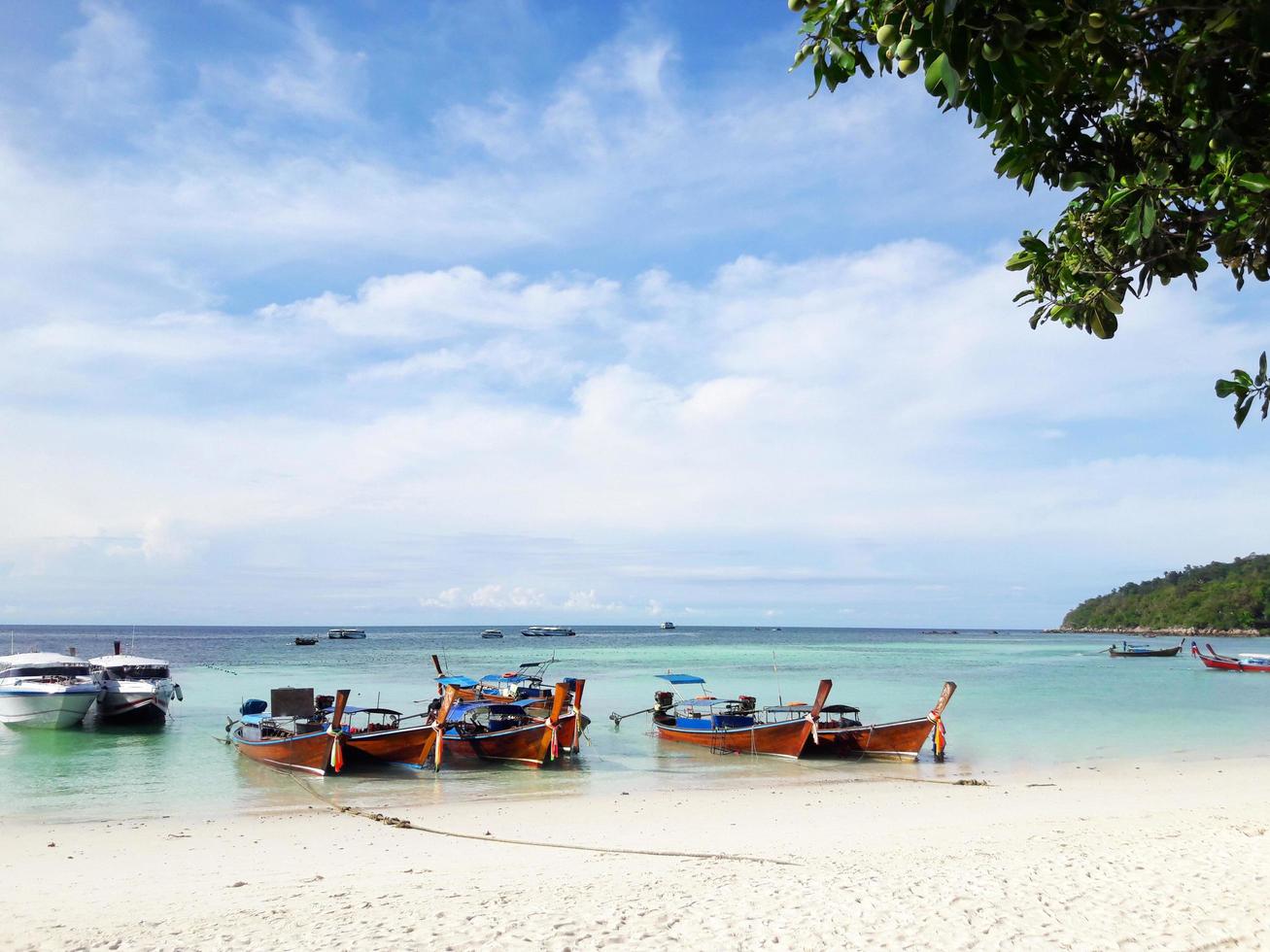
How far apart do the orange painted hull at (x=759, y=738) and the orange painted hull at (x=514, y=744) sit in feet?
12.9

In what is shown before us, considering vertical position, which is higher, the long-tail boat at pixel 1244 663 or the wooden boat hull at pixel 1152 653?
the long-tail boat at pixel 1244 663

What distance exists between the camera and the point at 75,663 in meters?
27.9

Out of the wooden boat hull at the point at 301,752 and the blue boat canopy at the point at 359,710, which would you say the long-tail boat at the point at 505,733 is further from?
the wooden boat hull at the point at 301,752

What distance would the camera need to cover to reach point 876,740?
20.9 meters

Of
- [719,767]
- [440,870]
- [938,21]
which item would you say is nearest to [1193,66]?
[938,21]

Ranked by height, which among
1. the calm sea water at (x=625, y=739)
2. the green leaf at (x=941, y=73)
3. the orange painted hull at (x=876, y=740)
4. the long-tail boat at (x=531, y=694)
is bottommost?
the calm sea water at (x=625, y=739)

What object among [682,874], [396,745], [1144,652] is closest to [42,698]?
[396,745]

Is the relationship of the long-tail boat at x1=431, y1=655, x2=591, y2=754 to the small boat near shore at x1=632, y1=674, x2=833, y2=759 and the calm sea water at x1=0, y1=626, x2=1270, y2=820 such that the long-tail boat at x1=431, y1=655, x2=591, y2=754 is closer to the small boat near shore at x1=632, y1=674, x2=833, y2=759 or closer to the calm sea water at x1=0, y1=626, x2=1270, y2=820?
the calm sea water at x1=0, y1=626, x2=1270, y2=820

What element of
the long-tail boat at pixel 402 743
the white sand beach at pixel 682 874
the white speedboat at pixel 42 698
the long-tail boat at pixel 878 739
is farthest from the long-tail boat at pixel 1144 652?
the white speedboat at pixel 42 698

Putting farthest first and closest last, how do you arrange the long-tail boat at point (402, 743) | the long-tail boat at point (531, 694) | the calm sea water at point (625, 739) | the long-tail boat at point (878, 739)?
the long-tail boat at point (531, 694) → the long-tail boat at point (878, 739) → the long-tail boat at point (402, 743) → the calm sea water at point (625, 739)

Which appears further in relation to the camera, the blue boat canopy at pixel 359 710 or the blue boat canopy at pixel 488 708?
the blue boat canopy at pixel 488 708

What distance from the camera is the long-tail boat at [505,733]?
780 inches

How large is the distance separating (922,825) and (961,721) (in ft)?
54.2

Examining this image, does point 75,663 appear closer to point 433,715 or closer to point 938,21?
point 433,715
